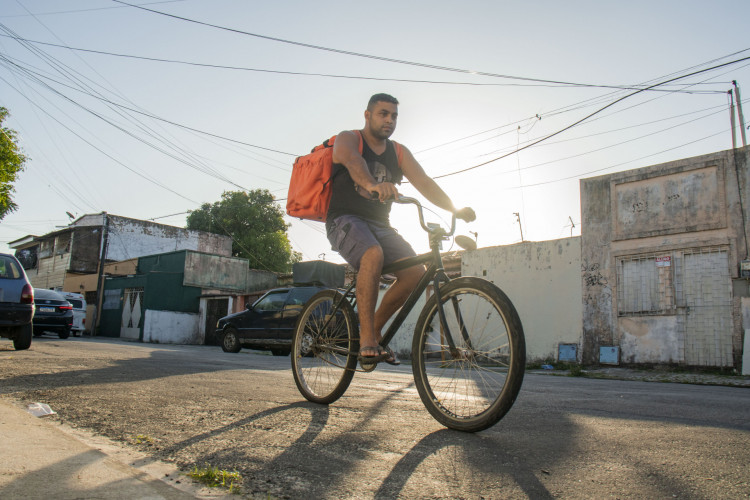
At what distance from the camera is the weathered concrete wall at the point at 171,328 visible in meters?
27.8

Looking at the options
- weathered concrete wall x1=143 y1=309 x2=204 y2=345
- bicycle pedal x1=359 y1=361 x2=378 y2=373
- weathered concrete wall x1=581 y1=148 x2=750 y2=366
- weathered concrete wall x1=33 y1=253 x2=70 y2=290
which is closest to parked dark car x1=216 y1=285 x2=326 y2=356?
weathered concrete wall x1=581 y1=148 x2=750 y2=366

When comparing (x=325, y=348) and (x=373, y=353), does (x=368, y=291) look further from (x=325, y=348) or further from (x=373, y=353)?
(x=325, y=348)

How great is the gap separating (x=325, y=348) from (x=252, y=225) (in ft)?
147

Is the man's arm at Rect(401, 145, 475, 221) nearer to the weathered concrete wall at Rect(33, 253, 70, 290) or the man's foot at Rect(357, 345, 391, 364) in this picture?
the man's foot at Rect(357, 345, 391, 364)

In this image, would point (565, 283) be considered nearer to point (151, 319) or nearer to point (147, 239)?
point (151, 319)

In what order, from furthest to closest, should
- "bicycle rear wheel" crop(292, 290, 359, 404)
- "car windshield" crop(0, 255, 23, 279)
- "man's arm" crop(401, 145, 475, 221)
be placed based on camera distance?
"car windshield" crop(0, 255, 23, 279), "man's arm" crop(401, 145, 475, 221), "bicycle rear wheel" crop(292, 290, 359, 404)

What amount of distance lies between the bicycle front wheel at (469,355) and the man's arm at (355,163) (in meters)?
0.63

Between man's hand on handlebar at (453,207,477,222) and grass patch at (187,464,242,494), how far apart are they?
2.08 meters

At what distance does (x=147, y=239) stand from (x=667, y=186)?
38255mm

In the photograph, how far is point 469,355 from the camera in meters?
2.79

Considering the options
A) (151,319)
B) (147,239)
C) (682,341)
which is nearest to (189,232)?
(147,239)

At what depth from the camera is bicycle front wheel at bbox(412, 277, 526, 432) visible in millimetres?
2555

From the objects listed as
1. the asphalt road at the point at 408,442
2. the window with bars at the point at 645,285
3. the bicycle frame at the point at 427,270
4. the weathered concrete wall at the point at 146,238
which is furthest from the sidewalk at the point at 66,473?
the weathered concrete wall at the point at 146,238

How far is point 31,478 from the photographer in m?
1.57
